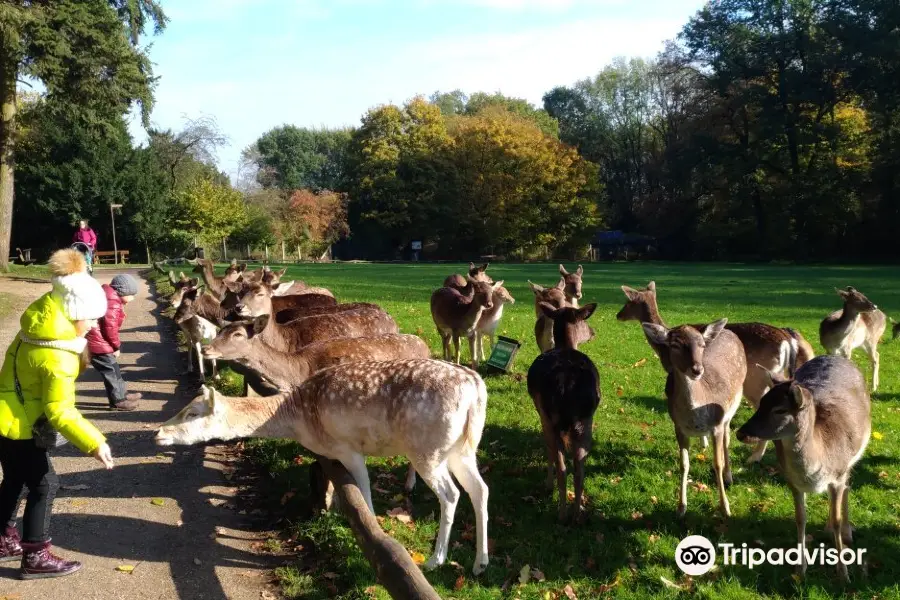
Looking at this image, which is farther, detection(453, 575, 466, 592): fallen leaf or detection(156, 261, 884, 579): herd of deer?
detection(156, 261, 884, 579): herd of deer

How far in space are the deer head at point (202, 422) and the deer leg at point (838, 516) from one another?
4.86 metres

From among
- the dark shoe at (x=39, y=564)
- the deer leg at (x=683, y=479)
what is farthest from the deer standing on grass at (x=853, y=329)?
the dark shoe at (x=39, y=564)

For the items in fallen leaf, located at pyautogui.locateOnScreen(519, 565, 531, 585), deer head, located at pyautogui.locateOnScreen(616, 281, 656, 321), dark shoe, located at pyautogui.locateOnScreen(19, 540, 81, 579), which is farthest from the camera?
deer head, located at pyautogui.locateOnScreen(616, 281, 656, 321)

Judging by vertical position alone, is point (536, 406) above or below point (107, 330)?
below

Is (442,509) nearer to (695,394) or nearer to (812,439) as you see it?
(695,394)

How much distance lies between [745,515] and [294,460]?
4685 millimetres

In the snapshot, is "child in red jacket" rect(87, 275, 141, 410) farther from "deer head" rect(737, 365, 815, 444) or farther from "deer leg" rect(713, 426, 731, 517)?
"deer head" rect(737, 365, 815, 444)

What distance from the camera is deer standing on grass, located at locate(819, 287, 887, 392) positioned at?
34.9 feet

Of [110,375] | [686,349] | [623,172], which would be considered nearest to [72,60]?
[110,375]

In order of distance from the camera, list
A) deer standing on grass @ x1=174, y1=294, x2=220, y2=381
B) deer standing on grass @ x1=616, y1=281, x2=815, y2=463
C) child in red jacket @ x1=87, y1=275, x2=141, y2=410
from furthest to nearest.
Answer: deer standing on grass @ x1=174, y1=294, x2=220, y2=381, child in red jacket @ x1=87, y1=275, x2=141, y2=410, deer standing on grass @ x1=616, y1=281, x2=815, y2=463

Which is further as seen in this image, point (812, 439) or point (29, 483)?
point (812, 439)

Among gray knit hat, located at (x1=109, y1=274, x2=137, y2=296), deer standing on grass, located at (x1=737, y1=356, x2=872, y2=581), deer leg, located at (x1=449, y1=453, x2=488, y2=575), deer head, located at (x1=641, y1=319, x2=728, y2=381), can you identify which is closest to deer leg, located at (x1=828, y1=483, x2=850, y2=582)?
deer standing on grass, located at (x1=737, y1=356, x2=872, y2=581)

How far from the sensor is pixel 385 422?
540 cm

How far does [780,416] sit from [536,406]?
239cm
